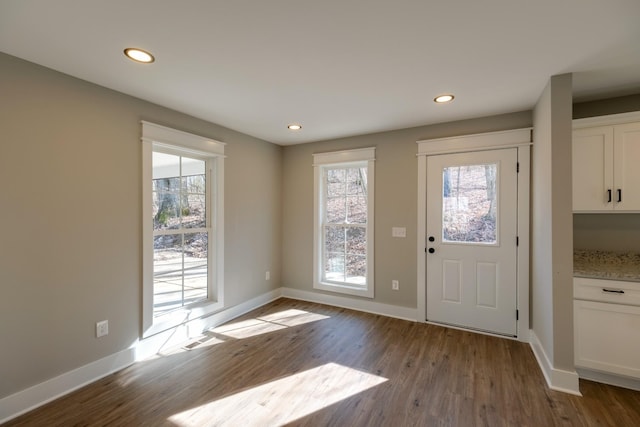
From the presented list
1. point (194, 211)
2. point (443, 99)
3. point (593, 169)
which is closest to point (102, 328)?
point (194, 211)

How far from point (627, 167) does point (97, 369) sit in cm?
461

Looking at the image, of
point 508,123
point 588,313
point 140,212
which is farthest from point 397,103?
point 140,212

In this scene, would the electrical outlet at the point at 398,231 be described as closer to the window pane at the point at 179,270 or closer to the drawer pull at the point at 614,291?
the drawer pull at the point at 614,291

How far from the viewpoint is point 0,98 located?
5.96 ft

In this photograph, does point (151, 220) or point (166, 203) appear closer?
point (151, 220)

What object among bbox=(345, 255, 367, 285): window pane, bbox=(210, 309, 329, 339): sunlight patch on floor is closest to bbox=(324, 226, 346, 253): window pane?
bbox=(345, 255, 367, 285): window pane

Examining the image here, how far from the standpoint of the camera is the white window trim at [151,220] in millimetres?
2615

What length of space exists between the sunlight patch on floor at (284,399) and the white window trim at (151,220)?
114cm

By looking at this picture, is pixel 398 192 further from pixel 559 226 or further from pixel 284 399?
pixel 284 399

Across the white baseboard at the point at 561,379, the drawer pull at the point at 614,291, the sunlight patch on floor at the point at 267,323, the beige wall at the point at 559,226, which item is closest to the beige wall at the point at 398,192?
the beige wall at the point at 559,226

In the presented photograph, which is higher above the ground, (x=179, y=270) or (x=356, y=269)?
(x=179, y=270)

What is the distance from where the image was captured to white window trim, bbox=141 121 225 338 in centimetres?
262

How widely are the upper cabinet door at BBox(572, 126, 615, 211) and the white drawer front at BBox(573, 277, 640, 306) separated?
62 cm

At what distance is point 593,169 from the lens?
2.37 meters
